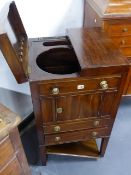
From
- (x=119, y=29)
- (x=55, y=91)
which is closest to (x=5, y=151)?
(x=55, y=91)

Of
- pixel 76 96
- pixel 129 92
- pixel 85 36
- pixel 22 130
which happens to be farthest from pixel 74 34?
pixel 22 130

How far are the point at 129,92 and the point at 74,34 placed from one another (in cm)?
69

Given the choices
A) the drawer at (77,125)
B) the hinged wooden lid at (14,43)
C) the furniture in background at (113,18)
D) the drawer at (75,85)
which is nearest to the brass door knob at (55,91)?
the drawer at (75,85)

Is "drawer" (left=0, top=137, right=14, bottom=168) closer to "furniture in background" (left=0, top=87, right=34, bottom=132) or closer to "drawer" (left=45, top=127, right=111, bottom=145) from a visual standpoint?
"drawer" (left=45, top=127, right=111, bottom=145)

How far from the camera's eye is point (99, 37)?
1026mm

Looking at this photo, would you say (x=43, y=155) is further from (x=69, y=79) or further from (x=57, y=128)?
(x=69, y=79)

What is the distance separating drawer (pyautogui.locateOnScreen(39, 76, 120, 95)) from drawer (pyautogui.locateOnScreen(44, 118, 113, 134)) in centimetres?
23

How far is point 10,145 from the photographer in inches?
26.0

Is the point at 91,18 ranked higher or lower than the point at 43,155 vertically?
higher

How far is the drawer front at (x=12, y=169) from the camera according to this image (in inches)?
27.1

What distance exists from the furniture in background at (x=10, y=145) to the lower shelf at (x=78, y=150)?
1.74 feet

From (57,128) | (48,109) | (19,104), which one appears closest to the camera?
(48,109)

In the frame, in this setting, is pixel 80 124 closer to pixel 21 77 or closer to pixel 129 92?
pixel 21 77

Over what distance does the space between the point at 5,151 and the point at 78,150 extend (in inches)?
30.0
